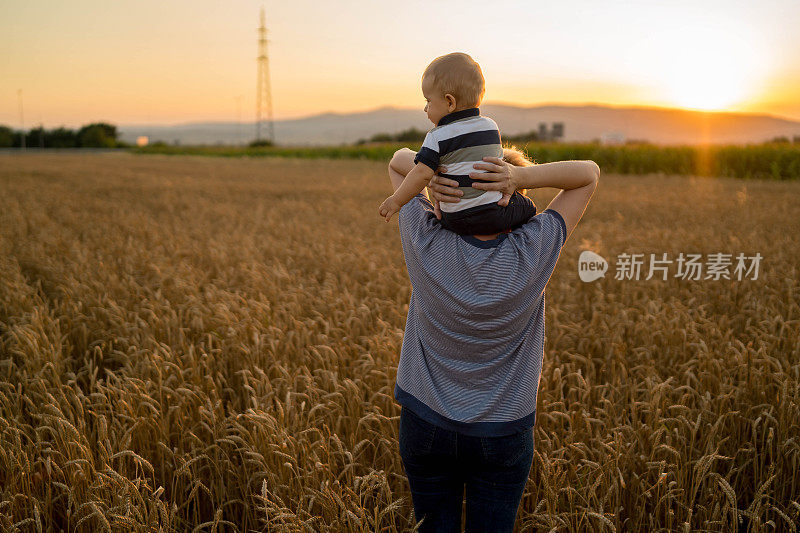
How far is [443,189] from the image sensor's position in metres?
1.46

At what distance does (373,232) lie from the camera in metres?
8.77

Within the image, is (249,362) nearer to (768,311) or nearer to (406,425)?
(406,425)

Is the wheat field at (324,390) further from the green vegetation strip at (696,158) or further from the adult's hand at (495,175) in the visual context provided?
the green vegetation strip at (696,158)

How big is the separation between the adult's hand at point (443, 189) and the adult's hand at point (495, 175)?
2.0 inches

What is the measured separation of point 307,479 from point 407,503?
18.4 inches

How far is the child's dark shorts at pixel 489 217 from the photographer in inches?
57.9

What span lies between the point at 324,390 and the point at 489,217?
6.05ft

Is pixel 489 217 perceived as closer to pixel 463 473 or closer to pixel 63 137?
pixel 463 473

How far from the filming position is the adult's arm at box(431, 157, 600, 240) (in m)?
1.41

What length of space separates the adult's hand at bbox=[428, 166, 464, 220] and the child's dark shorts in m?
0.05

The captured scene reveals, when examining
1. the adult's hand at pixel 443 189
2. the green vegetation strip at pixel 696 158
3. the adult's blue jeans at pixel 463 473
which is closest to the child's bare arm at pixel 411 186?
the adult's hand at pixel 443 189

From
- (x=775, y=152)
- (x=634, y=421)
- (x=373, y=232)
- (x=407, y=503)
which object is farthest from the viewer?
(x=775, y=152)

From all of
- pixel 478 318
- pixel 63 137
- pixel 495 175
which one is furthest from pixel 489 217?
pixel 63 137

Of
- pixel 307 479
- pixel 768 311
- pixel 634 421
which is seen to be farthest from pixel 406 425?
pixel 768 311
